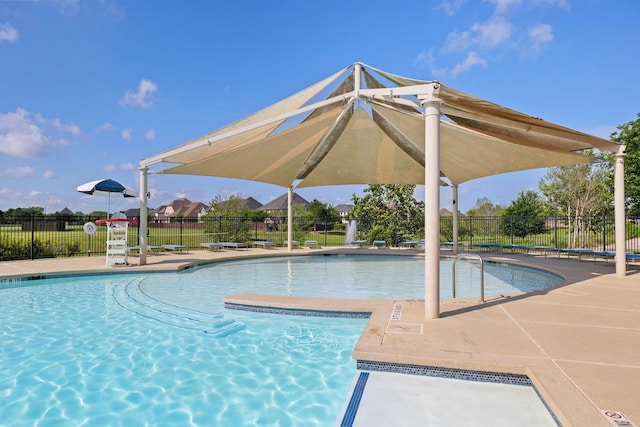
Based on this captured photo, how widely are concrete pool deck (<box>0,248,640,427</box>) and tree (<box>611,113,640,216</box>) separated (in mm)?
15144

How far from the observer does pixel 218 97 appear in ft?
43.5

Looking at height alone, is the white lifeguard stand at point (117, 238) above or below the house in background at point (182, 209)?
below

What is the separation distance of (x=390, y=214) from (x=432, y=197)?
56.9 ft

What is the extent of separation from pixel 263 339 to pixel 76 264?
28.0ft

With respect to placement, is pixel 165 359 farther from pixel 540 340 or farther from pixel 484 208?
pixel 484 208

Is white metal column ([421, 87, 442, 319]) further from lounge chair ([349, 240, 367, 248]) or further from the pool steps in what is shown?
lounge chair ([349, 240, 367, 248])

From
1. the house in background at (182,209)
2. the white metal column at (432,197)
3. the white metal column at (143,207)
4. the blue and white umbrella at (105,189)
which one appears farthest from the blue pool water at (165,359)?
the house in background at (182,209)

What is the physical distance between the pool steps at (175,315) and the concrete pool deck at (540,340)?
2.08ft

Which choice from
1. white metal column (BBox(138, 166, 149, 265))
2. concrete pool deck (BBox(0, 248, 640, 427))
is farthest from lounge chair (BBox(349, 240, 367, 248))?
concrete pool deck (BBox(0, 248, 640, 427))

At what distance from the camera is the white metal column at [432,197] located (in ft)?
14.8

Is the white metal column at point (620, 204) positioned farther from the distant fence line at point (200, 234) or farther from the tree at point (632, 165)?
the tree at point (632, 165)

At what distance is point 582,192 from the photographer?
19.9 m

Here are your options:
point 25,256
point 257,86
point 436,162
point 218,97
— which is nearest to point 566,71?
point 436,162

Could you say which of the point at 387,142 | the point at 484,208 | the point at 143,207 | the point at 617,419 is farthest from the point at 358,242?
the point at 484,208
